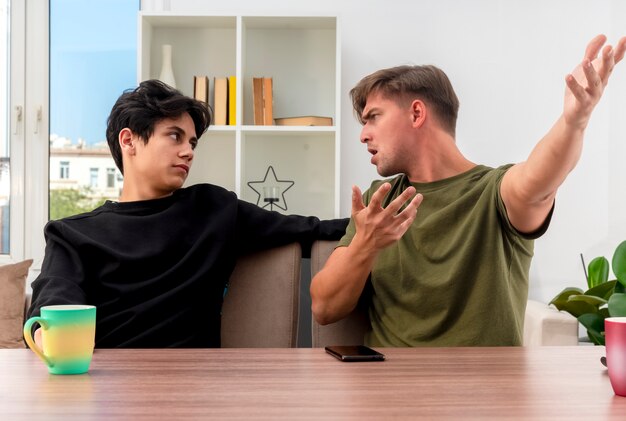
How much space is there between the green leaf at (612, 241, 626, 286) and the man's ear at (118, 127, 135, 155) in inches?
69.9

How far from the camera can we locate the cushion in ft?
8.80

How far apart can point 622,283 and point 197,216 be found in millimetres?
1636

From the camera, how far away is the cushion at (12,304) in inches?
106

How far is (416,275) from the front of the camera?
1.76 metres

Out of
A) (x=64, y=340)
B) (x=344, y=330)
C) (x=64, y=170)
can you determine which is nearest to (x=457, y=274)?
(x=344, y=330)

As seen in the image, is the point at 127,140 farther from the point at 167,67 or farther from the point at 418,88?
the point at 167,67

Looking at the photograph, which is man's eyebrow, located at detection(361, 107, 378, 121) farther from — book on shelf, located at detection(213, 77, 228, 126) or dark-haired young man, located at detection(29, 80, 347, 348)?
book on shelf, located at detection(213, 77, 228, 126)

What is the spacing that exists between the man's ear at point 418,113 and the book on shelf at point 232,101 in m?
1.27

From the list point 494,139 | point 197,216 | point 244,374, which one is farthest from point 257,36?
point 244,374

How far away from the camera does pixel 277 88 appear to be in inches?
131

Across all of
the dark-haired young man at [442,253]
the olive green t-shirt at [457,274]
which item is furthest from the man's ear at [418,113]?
the olive green t-shirt at [457,274]

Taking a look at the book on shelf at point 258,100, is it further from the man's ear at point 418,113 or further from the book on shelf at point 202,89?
the man's ear at point 418,113

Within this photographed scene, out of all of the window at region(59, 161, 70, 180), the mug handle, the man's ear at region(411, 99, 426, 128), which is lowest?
the mug handle

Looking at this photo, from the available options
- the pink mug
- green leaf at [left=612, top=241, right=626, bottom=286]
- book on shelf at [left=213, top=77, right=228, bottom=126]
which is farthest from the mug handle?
green leaf at [left=612, top=241, right=626, bottom=286]
